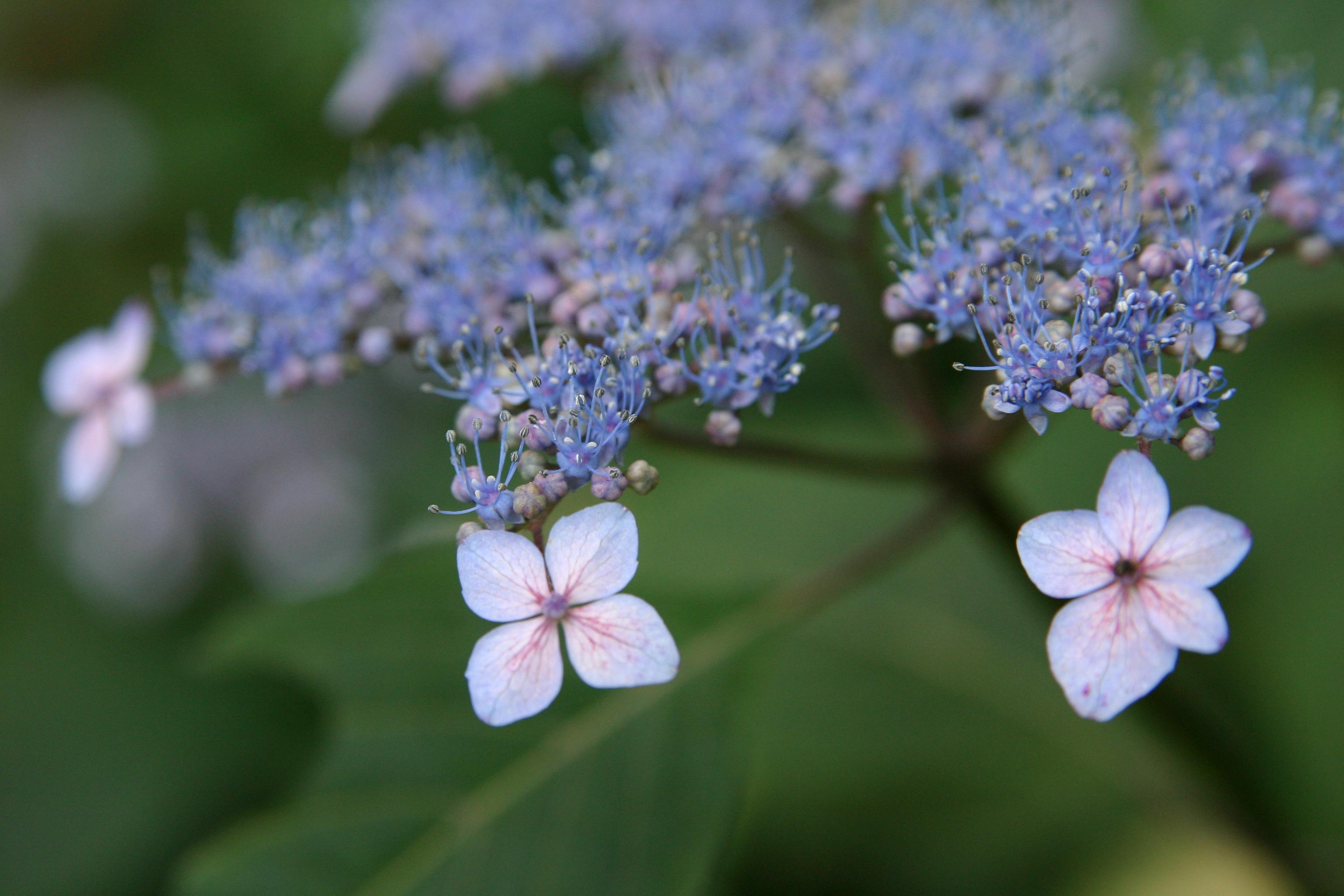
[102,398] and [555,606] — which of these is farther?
[102,398]

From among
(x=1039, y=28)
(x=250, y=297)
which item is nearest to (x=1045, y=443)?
(x=1039, y=28)

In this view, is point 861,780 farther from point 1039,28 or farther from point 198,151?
point 198,151

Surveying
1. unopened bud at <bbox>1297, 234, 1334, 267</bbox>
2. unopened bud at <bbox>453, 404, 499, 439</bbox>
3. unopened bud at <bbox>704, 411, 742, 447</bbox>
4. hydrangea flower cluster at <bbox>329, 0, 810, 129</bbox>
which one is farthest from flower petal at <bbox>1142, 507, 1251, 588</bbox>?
hydrangea flower cluster at <bbox>329, 0, 810, 129</bbox>

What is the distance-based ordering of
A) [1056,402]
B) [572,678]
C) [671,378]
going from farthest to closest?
[572,678] → [671,378] → [1056,402]

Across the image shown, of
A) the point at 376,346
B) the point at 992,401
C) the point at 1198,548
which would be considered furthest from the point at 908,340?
the point at 376,346

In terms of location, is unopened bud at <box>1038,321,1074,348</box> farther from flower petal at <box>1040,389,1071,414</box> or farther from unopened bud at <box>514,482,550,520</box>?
unopened bud at <box>514,482,550,520</box>

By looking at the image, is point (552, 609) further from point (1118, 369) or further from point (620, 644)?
point (1118, 369)

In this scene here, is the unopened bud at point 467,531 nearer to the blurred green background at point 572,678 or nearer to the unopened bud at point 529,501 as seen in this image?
the unopened bud at point 529,501

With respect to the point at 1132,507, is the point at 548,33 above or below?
above
